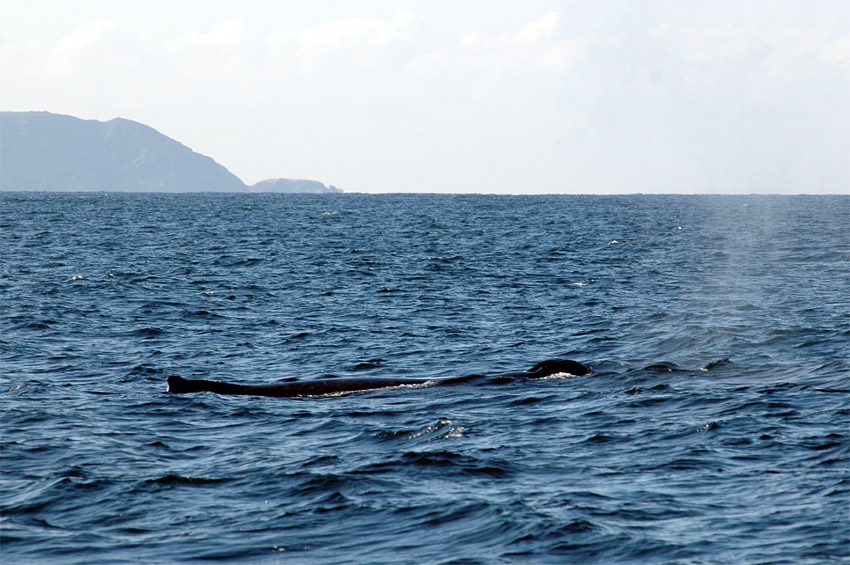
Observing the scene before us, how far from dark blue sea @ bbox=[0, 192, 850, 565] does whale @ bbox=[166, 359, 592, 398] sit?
1.17ft

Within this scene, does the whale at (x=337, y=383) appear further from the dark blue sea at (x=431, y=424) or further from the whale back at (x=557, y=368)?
the dark blue sea at (x=431, y=424)

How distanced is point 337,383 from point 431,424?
4.41 metres

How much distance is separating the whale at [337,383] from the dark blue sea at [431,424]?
36 cm

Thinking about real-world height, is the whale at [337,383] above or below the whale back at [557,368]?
below

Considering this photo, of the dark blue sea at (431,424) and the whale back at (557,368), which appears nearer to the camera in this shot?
the dark blue sea at (431,424)

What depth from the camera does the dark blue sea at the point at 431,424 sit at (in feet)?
39.3

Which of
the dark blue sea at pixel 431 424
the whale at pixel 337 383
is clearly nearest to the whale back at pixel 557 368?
the whale at pixel 337 383

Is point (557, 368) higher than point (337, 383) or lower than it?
higher

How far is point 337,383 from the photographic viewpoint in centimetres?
2147

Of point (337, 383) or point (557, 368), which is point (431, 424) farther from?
point (557, 368)

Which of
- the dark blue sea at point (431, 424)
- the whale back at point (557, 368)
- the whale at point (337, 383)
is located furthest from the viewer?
the whale back at point (557, 368)

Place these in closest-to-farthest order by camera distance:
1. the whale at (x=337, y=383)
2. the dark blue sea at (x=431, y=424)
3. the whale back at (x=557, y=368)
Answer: the dark blue sea at (x=431, y=424) < the whale at (x=337, y=383) < the whale back at (x=557, y=368)

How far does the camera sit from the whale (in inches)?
827

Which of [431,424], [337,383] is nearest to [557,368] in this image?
[337,383]
